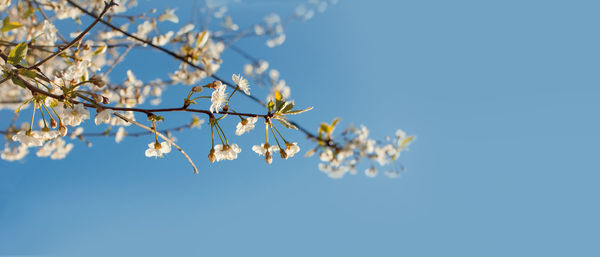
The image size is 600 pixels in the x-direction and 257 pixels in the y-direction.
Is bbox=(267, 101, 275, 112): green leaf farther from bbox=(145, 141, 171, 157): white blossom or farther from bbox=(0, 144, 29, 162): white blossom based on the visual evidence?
bbox=(0, 144, 29, 162): white blossom

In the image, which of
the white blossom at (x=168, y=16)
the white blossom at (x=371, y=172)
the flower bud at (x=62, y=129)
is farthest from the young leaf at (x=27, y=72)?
the white blossom at (x=371, y=172)

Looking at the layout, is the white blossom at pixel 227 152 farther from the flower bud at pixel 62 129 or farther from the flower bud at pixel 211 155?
the flower bud at pixel 62 129

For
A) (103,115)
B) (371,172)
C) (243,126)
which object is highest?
(371,172)

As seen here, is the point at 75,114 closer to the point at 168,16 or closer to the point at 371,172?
the point at 168,16

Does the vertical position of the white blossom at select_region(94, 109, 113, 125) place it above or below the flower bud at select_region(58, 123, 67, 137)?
below

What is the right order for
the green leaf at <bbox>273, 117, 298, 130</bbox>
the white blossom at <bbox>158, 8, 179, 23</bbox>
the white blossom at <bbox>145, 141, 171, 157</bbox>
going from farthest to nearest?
1. the white blossom at <bbox>158, 8, 179, 23</bbox>
2. the white blossom at <bbox>145, 141, 171, 157</bbox>
3. the green leaf at <bbox>273, 117, 298, 130</bbox>

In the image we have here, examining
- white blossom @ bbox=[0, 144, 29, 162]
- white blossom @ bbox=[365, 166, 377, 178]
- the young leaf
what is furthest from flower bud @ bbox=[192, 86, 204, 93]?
white blossom @ bbox=[0, 144, 29, 162]

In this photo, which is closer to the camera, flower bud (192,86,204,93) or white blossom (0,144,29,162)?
flower bud (192,86,204,93)

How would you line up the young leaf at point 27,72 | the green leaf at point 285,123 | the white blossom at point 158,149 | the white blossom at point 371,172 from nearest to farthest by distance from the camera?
the young leaf at point 27,72
the green leaf at point 285,123
the white blossom at point 158,149
the white blossom at point 371,172

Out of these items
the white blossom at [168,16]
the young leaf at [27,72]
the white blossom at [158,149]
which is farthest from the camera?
the white blossom at [168,16]

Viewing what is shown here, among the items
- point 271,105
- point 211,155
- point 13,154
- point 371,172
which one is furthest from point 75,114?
point 13,154

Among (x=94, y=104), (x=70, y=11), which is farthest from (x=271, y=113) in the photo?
(x=70, y=11)
